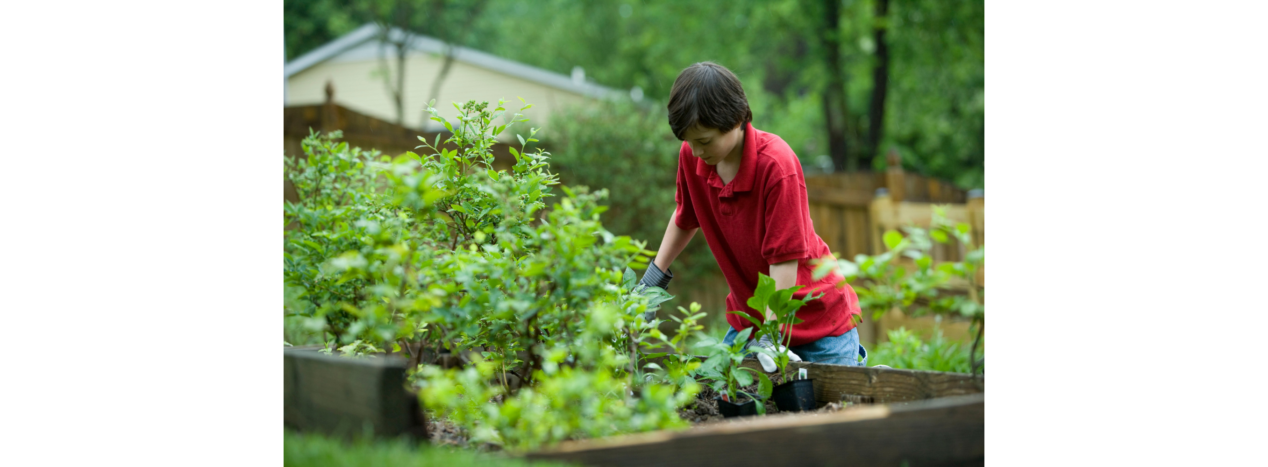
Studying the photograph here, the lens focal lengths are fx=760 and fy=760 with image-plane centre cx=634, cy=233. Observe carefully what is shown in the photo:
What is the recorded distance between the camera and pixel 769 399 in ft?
6.48

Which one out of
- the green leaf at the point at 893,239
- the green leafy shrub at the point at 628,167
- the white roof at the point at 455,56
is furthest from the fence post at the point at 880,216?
the white roof at the point at 455,56

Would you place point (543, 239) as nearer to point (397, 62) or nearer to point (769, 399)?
point (769, 399)

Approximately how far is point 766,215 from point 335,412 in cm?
117

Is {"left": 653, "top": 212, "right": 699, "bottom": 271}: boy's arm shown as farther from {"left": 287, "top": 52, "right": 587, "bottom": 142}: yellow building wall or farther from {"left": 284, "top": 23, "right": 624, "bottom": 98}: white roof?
{"left": 284, "top": 23, "right": 624, "bottom": 98}: white roof

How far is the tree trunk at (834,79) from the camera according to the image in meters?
11.9

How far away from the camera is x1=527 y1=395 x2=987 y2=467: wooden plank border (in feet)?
4.12

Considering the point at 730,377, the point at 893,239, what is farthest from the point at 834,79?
the point at 893,239

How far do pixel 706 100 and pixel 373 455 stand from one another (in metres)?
1.14

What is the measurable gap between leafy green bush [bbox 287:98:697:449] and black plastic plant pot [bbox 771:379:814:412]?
263 millimetres

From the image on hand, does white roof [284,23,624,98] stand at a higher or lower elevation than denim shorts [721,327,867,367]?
higher

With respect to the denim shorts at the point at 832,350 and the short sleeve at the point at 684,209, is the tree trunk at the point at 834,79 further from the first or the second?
the denim shorts at the point at 832,350

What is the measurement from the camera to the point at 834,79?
40.8ft

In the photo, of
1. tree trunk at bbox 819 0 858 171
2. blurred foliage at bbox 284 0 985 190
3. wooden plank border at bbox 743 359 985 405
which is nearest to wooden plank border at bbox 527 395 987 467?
wooden plank border at bbox 743 359 985 405
